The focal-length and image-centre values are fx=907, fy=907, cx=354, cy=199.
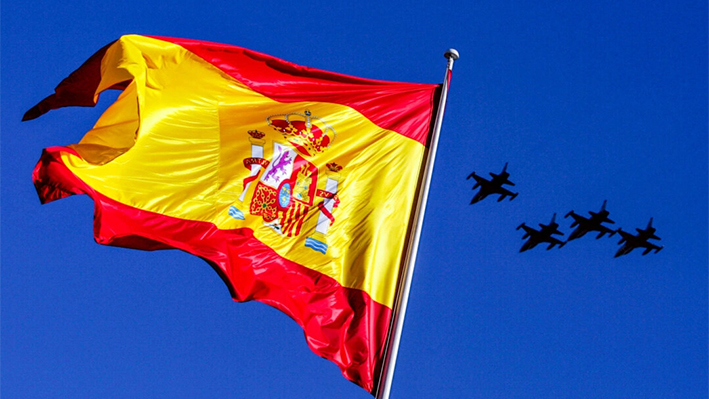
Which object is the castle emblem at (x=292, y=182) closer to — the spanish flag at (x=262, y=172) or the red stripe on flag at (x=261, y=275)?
the spanish flag at (x=262, y=172)

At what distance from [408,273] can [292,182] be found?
2.40 metres

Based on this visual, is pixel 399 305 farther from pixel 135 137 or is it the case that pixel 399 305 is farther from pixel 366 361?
pixel 135 137

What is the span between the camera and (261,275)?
11.8 m

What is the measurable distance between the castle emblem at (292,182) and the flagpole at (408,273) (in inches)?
54.4

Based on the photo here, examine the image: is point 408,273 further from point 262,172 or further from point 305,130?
point 305,130

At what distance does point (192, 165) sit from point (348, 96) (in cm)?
240

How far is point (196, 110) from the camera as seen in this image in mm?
12578

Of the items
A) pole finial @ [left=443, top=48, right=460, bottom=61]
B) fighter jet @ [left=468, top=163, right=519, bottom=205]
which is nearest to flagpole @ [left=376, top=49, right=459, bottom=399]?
pole finial @ [left=443, top=48, right=460, bottom=61]

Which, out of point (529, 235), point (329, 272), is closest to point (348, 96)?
point (329, 272)

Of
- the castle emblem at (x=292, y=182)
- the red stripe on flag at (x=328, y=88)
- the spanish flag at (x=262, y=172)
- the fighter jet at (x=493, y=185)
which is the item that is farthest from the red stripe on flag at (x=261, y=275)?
the fighter jet at (x=493, y=185)

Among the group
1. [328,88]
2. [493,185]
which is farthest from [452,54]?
[493,185]

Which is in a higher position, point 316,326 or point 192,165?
point 192,165

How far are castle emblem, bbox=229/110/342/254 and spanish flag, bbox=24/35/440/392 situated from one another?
2cm

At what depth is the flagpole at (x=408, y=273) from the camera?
406 inches
